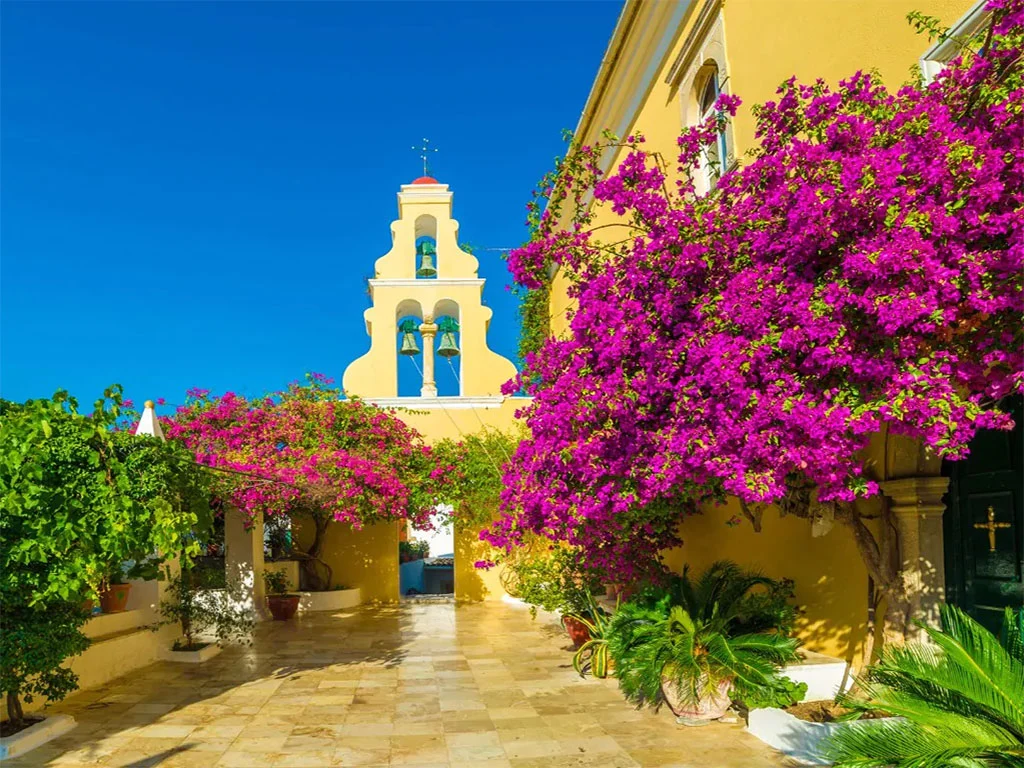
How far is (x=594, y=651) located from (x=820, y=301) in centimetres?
591

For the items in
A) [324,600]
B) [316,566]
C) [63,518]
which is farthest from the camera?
[316,566]

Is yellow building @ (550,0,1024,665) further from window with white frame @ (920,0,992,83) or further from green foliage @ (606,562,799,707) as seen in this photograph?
green foliage @ (606,562,799,707)

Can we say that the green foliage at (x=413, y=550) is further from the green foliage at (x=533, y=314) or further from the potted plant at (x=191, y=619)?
the potted plant at (x=191, y=619)

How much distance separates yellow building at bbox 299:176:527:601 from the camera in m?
18.5

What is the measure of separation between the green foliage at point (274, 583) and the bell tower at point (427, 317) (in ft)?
13.8

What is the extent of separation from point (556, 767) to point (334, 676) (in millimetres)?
4490

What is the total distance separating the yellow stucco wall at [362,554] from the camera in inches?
731

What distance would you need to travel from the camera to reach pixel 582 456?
5.91 metres

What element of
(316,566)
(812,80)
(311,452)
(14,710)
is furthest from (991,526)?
(316,566)

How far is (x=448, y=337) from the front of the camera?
739 inches

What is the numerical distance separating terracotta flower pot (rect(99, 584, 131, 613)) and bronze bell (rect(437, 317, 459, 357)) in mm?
9292

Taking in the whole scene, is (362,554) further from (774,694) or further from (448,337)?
(774,694)

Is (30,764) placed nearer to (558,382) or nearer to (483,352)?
(558,382)

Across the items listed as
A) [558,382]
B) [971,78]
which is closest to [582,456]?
[558,382]
